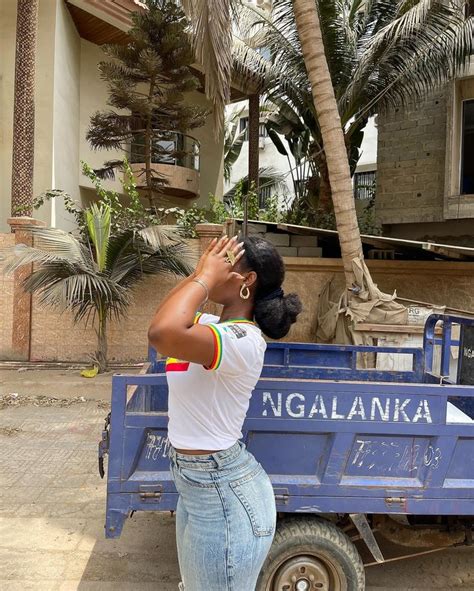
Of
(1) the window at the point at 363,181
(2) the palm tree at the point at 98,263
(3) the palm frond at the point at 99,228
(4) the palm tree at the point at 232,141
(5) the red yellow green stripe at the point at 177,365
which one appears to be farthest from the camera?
(4) the palm tree at the point at 232,141

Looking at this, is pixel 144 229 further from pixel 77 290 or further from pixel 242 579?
pixel 242 579

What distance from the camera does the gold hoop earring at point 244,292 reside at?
5.73 ft

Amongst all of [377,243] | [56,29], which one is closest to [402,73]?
[377,243]

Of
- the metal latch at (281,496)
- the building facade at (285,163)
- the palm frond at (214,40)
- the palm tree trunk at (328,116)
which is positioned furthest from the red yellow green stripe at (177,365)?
the building facade at (285,163)

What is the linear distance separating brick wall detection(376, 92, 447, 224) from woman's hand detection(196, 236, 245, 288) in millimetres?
11878

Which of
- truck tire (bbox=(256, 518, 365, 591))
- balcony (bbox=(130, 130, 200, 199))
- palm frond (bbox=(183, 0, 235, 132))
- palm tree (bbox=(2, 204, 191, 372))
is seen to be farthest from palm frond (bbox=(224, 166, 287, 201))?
truck tire (bbox=(256, 518, 365, 591))

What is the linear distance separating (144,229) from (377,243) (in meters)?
4.12

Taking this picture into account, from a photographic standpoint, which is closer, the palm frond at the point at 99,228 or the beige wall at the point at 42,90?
the palm frond at the point at 99,228

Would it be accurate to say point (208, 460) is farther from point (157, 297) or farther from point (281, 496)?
point (157, 297)

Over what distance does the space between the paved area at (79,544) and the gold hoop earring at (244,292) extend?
7.30ft

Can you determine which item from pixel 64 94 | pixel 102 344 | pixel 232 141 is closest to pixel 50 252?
pixel 102 344

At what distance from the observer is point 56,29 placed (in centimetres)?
1195

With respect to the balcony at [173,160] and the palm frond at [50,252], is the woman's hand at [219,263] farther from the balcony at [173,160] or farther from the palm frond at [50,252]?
the balcony at [173,160]

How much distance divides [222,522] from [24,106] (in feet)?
32.3
